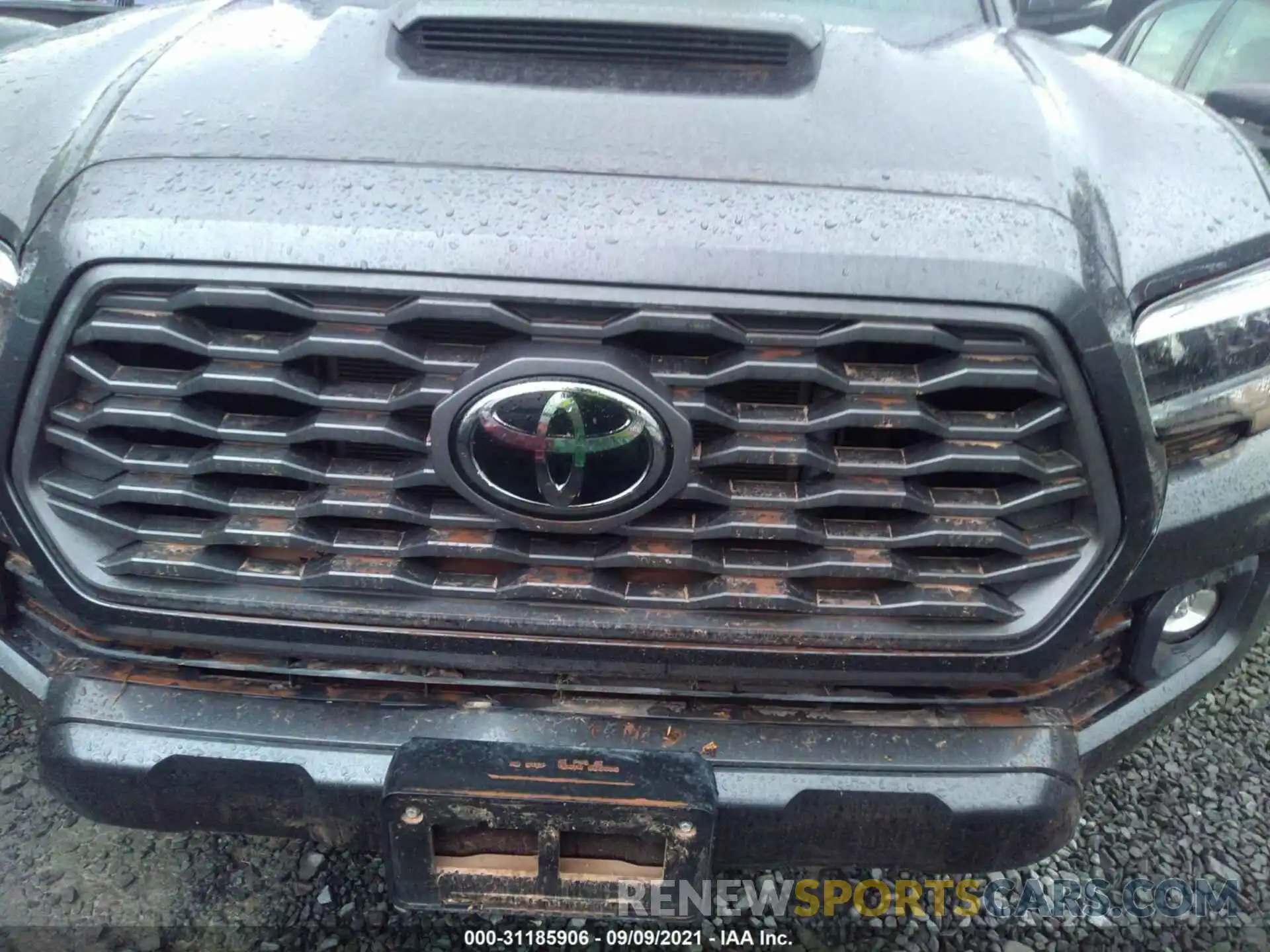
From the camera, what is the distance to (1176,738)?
9.34ft

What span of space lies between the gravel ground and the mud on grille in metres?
0.83

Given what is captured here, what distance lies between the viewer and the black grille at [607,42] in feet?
5.90

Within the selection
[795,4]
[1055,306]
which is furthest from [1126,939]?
[795,4]

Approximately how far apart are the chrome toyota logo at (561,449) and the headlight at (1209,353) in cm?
81

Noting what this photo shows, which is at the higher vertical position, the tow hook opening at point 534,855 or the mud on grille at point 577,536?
the mud on grille at point 577,536

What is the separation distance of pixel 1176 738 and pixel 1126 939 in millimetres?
772

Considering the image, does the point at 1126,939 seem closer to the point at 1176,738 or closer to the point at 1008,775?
the point at 1176,738

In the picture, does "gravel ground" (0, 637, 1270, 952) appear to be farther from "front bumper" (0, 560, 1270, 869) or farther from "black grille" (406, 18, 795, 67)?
"black grille" (406, 18, 795, 67)

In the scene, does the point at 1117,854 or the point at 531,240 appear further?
the point at 1117,854

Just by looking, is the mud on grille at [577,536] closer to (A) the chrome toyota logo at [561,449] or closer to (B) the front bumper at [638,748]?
(A) the chrome toyota logo at [561,449]

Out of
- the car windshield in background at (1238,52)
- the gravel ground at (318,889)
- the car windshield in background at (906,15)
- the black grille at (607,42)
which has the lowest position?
the gravel ground at (318,889)

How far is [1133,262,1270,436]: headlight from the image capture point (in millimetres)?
1596

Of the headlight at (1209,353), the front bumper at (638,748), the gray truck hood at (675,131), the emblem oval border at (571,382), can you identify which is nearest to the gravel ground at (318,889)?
the front bumper at (638,748)

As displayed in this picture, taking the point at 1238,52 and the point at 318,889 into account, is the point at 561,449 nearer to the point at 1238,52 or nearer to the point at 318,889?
the point at 318,889
